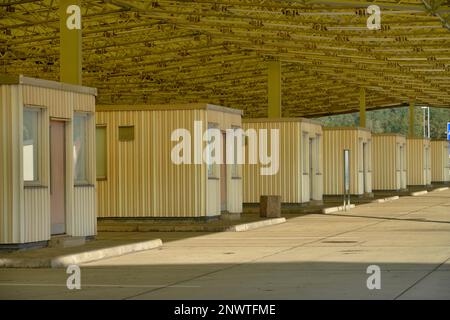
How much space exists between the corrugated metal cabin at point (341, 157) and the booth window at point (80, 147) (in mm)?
28589

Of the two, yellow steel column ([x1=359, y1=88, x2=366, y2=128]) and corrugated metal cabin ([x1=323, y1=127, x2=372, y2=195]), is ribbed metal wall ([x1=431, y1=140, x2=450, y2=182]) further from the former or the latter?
corrugated metal cabin ([x1=323, y1=127, x2=372, y2=195])

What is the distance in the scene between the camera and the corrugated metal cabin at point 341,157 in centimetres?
5212

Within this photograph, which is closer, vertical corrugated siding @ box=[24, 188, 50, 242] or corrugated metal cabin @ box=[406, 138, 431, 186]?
vertical corrugated siding @ box=[24, 188, 50, 242]

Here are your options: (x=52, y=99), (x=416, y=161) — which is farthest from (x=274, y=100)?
(x=416, y=161)

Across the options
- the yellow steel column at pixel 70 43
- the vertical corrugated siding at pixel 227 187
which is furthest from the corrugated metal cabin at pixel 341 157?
the yellow steel column at pixel 70 43

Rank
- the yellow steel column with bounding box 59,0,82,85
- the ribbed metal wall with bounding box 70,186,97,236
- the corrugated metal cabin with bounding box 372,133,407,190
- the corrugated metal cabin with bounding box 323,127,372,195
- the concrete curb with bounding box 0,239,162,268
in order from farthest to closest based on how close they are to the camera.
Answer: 1. the corrugated metal cabin with bounding box 372,133,407,190
2. the corrugated metal cabin with bounding box 323,127,372,195
3. the yellow steel column with bounding box 59,0,82,85
4. the ribbed metal wall with bounding box 70,186,97,236
5. the concrete curb with bounding box 0,239,162,268

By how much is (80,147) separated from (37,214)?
285 centimetres

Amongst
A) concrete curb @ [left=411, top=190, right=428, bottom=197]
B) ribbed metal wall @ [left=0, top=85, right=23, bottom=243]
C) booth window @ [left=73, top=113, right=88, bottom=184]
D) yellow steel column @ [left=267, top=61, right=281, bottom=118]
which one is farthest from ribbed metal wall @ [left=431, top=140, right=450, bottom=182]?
ribbed metal wall @ [left=0, top=85, right=23, bottom=243]

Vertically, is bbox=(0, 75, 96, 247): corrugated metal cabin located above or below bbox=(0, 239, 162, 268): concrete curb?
above

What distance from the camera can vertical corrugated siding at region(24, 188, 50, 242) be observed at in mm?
21578

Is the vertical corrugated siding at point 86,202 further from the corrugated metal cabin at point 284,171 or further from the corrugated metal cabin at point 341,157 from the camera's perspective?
the corrugated metal cabin at point 341,157

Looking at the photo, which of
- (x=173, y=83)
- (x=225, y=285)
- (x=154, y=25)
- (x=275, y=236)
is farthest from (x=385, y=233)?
(x=173, y=83)

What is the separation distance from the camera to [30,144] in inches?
866

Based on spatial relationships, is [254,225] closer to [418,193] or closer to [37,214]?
[37,214]
